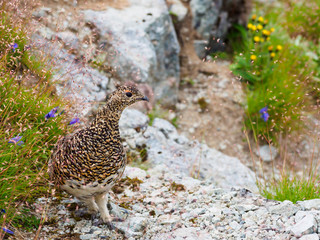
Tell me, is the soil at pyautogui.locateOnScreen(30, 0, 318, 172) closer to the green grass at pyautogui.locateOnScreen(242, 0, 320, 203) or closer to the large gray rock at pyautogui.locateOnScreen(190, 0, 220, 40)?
the large gray rock at pyautogui.locateOnScreen(190, 0, 220, 40)

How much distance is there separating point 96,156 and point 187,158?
2809 millimetres

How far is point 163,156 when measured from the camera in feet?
18.9

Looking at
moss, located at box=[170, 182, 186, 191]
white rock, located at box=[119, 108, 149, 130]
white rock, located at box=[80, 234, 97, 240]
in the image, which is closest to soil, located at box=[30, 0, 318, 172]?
white rock, located at box=[119, 108, 149, 130]

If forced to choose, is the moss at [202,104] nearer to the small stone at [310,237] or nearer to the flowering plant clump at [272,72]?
the flowering plant clump at [272,72]

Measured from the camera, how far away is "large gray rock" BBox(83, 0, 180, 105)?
6.94 meters

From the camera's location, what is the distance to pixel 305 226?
11.4 feet

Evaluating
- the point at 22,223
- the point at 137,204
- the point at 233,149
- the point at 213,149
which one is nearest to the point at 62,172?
the point at 22,223

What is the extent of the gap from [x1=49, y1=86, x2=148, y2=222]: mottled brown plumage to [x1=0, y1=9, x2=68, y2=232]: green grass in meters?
0.19

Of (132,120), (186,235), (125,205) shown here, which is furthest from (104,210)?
(132,120)

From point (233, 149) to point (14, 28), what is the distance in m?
4.50

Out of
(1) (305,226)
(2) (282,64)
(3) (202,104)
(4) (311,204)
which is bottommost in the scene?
(1) (305,226)

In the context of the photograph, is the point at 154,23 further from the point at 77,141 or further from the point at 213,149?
the point at 77,141

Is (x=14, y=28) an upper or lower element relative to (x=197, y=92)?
lower

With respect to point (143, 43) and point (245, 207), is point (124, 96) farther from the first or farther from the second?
point (143, 43)
